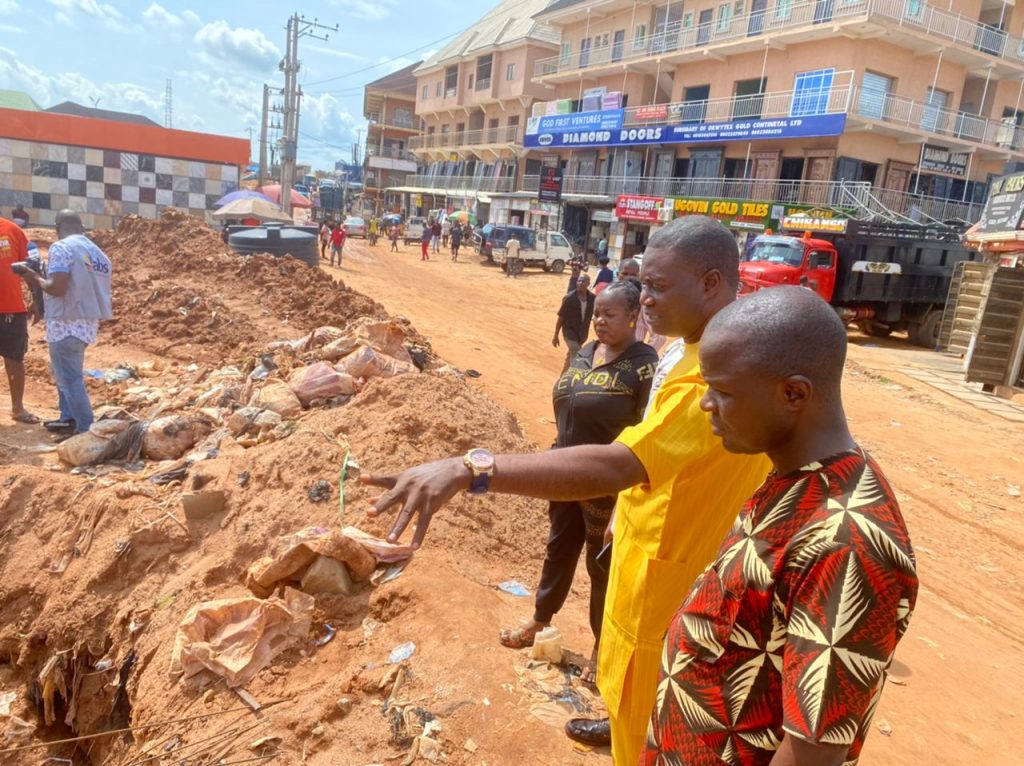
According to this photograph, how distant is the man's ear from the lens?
3.92ft

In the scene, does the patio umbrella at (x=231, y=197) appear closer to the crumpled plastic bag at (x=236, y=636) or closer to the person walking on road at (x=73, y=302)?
the person walking on road at (x=73, y=302)

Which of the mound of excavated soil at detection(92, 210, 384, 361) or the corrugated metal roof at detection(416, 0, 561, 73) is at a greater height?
the corrugated metal roof at detection(416, 0, 561, 73)

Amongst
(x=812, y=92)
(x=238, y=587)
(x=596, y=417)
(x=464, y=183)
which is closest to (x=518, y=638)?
(x=596, y=417)

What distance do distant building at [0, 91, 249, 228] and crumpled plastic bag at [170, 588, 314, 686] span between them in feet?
50.1

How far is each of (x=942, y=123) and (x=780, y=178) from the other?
5836 millimetres

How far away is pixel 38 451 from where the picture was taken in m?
5.89

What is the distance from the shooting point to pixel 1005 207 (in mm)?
12875

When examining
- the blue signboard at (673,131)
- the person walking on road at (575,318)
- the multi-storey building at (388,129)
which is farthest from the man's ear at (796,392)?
the multi-storey building at (388,129)

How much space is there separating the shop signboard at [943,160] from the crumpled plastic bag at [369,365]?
24561 mm

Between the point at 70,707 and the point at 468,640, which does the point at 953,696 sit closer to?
the point at 468,640

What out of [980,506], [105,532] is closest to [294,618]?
[105,532]

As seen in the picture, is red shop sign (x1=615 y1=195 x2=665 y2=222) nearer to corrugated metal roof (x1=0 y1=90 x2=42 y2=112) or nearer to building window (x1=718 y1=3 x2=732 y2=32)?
building window (x1=718 y1=3 x2=732 y2=32)

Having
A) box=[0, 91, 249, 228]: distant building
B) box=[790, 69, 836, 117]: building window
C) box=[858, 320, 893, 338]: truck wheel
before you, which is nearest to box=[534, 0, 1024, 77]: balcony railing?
box=[790, 69, 836, 117]: building window

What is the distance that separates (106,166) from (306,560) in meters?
15.9
